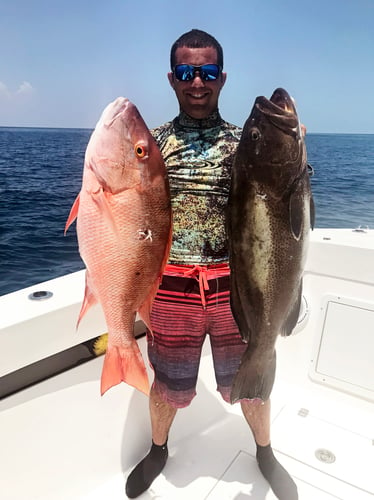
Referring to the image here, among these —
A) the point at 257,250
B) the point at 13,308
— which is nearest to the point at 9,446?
the point at 13,308

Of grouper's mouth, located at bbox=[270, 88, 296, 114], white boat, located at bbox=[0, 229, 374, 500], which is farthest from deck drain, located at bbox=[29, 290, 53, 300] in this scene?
grouper's mouth, located at bbox=[270, 88, 296, 114]

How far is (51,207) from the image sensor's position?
14.9 meters

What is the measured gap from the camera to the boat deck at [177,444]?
7.66 feet

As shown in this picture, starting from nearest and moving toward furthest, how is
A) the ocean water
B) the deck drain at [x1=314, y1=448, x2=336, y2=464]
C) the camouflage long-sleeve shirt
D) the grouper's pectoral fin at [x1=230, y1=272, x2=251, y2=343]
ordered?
the grouper's pectoral fin at [x1=230, y1=272, x2=251, y2=343], the camouflage long-sleeve shirt, the deck drain at [x1=314, y1=448, x2=336, y2=464], the ocean water

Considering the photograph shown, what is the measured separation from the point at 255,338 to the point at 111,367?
62 centimetres

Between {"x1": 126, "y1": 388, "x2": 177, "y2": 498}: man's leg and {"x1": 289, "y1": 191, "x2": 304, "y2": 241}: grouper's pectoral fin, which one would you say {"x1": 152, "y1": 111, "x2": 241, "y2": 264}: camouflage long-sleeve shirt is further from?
{"x1": 126, "y1": 388, "x2": 177, "y2": 498}: man's leg

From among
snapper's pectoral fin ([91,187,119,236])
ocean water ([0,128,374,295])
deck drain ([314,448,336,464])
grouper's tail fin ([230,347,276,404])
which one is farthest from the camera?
ocean water ([0,128,374,295])

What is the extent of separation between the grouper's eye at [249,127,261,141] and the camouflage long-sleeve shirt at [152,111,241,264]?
24.4 inches

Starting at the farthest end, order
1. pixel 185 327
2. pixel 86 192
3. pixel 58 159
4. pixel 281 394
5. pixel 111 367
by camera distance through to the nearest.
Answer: pixel 58 159 → pixel 281 394 → pixel 185 327 → pixel 111 367 → pixel 86 192

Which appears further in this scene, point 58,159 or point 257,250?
point 58,159

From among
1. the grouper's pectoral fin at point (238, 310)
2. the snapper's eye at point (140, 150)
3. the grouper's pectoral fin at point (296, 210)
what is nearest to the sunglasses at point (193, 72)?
the snapper's eye at point (140, 150)

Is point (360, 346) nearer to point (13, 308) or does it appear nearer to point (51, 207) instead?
point (13, 308)

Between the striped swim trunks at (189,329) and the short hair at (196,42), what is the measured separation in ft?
3.63

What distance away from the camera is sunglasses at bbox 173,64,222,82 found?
2127mm
